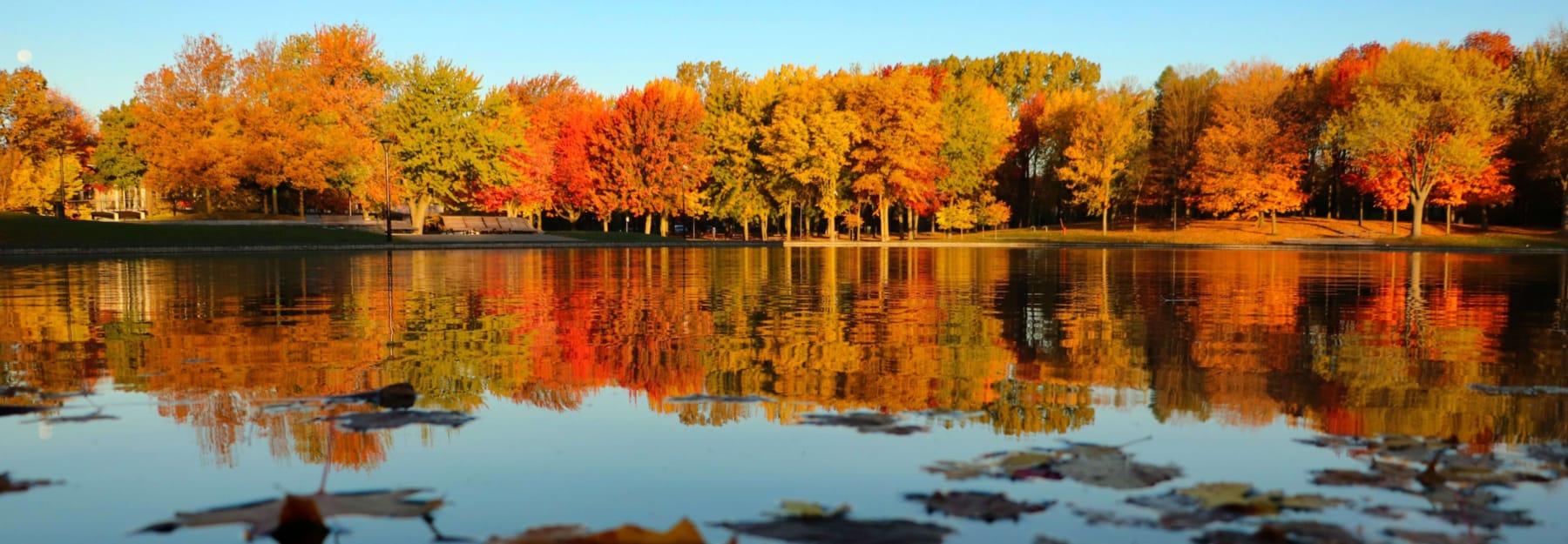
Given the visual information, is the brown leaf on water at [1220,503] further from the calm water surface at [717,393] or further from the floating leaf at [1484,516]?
the floating leaf at [1484,516]

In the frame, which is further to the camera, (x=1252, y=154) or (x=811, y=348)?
(x=1252, y=154)

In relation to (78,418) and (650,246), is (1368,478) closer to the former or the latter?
(78,418)

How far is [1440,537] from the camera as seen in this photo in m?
4.25

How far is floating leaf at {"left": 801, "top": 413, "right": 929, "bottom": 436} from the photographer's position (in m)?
6.68

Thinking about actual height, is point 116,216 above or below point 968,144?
below

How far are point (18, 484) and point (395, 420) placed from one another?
2.10 m

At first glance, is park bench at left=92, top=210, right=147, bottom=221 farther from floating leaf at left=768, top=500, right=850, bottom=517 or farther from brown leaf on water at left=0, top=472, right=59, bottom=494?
floating leaf at left=768, top=500, right=850, bottom=517

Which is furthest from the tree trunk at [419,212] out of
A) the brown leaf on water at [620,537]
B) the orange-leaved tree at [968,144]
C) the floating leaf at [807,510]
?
the brown leaf on water at [620,537]

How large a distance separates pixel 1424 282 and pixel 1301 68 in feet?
237

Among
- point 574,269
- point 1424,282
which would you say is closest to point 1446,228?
point 1424,282

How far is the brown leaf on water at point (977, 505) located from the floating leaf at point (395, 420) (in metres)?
3.51

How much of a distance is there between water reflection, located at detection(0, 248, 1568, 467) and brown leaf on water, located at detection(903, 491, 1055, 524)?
180 centimetres

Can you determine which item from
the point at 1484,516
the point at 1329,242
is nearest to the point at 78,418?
the point at 1484,516

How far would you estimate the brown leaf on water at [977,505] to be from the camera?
4672 mm
